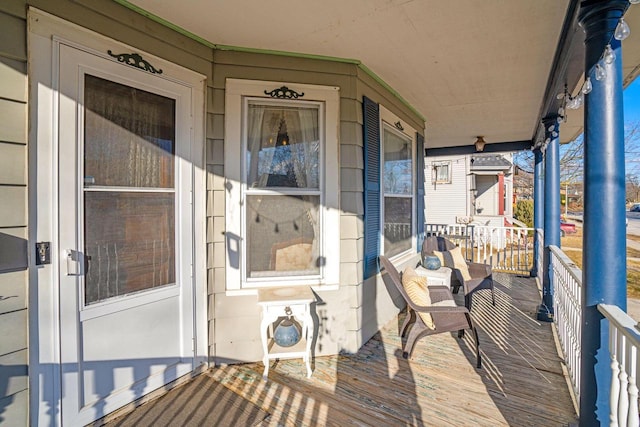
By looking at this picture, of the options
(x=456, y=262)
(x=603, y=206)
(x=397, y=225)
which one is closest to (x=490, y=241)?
(x=456, y=262)

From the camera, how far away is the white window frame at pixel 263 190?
270cm

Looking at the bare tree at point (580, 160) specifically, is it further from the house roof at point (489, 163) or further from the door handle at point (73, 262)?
the door handle at point (73, 262)

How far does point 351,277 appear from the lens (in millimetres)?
A: 2982

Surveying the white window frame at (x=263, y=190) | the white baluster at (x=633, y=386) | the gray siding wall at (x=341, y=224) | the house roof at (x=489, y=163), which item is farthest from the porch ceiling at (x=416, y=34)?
the house roof at (x=489, y=163)

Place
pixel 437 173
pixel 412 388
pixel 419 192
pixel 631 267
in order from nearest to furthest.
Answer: pixel 412 388 < pixel 419 192 < pixel 631 267 < pixel 437 173

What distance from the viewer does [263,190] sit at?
2.79 metres

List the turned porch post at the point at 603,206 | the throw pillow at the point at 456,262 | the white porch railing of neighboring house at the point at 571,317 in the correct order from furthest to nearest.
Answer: the throw pillow at the point at 456,262 → the white porch railing of neighboring house at the point at 571,317 → the turned porch post at the point at 603,206

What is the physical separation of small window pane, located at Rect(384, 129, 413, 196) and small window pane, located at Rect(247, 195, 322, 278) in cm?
129

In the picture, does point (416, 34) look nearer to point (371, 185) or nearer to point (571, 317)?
point (371, 185)

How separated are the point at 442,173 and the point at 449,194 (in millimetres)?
909

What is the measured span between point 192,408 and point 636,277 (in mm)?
10097

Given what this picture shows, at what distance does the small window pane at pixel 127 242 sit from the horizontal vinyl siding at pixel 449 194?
11.8m

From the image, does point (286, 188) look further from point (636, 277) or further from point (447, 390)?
point (636, 277)

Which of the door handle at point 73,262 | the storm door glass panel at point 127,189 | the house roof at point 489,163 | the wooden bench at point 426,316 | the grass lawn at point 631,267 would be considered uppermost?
the house roof at point 489,163
